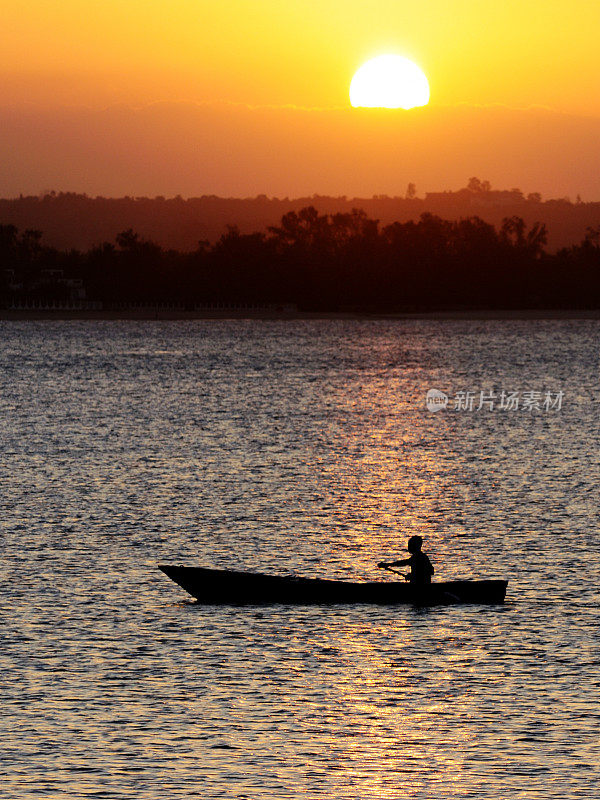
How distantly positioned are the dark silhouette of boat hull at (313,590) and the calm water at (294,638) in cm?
41

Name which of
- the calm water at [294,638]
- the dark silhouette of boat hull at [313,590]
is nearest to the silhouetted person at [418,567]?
the dark silhouette of boat hull at [313,590]

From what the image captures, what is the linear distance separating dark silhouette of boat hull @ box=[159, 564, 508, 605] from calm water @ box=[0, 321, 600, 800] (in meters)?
0.41

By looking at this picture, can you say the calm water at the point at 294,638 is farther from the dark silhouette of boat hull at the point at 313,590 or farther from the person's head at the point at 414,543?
the person's head at the point at 414,543

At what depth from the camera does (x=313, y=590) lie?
123 ft

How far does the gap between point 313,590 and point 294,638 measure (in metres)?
3.01

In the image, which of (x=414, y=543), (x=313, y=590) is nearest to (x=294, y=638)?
(x=313, y=590)

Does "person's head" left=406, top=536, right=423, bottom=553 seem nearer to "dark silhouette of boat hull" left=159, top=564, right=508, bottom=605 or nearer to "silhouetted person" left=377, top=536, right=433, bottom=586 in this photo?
"silhouetted person" left=377, top=536, right=433, bottom=586

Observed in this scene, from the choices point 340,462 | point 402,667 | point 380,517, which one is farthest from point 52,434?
point 402,667

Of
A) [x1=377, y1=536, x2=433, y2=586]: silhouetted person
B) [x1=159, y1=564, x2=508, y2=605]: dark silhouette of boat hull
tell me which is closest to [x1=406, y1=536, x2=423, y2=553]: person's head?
[x1=377, y1=536, x2=433, y2=586]: silhouetted person

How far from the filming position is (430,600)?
37.2m

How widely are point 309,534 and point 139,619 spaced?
15.5 m

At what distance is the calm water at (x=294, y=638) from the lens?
24750mm

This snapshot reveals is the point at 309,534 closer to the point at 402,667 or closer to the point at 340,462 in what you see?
the point at 402,667

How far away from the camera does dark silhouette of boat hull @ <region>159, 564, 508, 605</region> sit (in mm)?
37312
